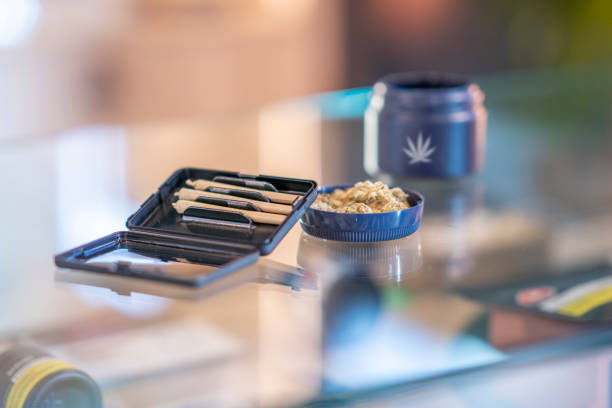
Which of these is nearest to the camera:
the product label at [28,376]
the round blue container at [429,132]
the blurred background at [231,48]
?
the product label at [28,376]

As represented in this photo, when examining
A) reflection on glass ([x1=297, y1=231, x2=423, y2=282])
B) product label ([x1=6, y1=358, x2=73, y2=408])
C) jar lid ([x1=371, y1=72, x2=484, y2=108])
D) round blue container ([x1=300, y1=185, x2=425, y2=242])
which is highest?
jar lid ([x1=371, y1=72, x2=484, y2=108])

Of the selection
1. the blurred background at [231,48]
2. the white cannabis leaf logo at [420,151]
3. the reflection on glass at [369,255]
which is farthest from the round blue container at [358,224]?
the blurred background at [231,48]

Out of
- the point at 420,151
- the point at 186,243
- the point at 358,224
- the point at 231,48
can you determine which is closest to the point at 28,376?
the point at 186,243

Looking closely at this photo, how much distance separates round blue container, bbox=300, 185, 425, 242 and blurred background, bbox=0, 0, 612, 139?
126 centimetres

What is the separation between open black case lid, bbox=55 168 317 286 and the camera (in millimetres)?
445

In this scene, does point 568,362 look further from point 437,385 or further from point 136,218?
point 136,218

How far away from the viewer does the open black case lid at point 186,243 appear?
0.45 metres

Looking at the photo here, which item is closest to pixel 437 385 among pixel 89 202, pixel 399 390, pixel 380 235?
pixel 399 390

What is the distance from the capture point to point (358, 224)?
1.65 feet

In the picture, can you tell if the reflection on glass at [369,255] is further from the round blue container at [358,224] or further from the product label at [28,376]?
the product label at [28,376]

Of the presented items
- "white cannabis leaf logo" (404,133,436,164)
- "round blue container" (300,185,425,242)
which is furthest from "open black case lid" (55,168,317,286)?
"white cannabis leaf logo" (404,133,436,164)

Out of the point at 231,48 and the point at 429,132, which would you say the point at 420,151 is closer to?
the point at 429,132

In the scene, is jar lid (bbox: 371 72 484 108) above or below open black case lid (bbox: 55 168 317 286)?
above

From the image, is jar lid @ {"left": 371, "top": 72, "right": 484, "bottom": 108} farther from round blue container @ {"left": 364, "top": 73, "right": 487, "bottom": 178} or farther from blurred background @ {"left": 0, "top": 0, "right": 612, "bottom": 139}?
blurred background @ {"left": 0, "top": 0, "right": 612, "bottom": 139}
